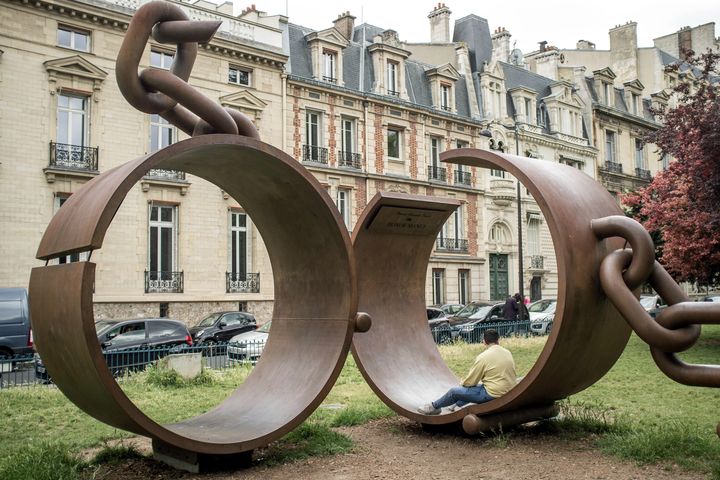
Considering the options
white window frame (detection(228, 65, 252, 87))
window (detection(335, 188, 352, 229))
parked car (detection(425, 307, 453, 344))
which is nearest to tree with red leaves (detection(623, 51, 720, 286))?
parked car (detection(425, 307, 453, 344))

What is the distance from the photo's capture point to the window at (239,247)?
28281mm

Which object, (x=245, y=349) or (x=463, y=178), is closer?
(x=245, y=349)

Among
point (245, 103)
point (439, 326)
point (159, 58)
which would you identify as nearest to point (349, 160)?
point (245, 103)

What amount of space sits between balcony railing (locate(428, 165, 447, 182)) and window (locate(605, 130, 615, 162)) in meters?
14.6

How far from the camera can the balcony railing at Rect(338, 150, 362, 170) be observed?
31906 mm

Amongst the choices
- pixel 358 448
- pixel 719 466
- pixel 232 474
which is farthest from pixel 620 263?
pixel 232 474

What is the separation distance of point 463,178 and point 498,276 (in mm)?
5430

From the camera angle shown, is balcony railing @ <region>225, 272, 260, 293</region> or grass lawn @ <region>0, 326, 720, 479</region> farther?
balcony railing @ <region>225, 272, 260, 293</region>

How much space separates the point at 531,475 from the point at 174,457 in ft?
11.6

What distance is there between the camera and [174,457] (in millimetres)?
7348

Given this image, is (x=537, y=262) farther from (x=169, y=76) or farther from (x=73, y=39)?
(x=169, y=76)

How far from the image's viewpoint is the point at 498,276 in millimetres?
37844

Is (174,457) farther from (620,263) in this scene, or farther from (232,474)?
(620,263)

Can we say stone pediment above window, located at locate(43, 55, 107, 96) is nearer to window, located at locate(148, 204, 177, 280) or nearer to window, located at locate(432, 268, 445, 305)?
window, located at locate(148, 204, 177, 280)
